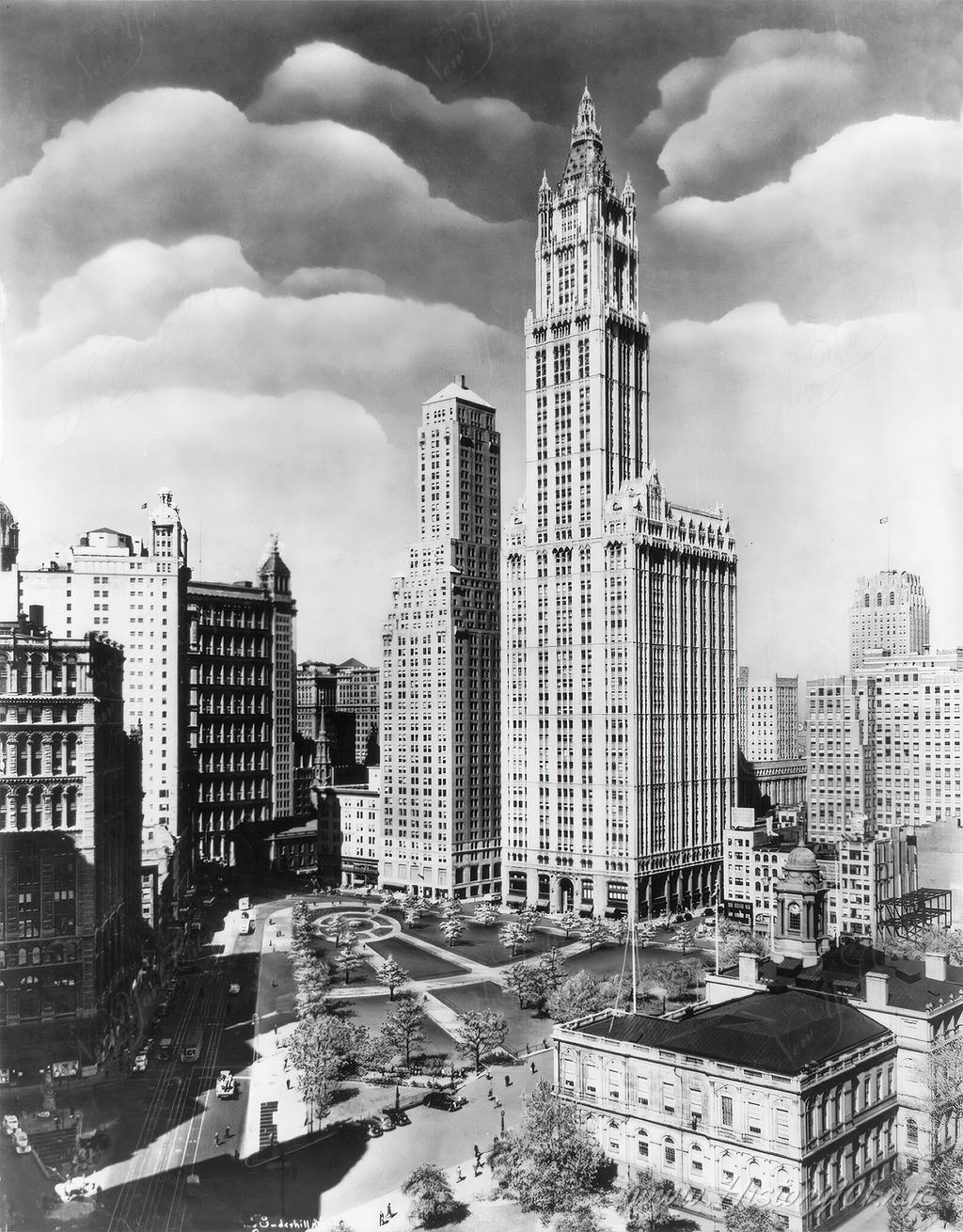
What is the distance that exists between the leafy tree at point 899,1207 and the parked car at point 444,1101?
1920cm

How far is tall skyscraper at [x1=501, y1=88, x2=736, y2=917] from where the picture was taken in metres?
103

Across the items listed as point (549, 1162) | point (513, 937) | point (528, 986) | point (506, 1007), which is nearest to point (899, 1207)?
point (549, 1162)

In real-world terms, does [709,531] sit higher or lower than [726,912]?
higher

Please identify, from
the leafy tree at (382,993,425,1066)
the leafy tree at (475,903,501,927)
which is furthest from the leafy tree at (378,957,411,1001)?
the leafy tree at (475,903,501,927)

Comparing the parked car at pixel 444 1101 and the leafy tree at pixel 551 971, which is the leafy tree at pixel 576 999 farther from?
the parked car at pixel 444 1101

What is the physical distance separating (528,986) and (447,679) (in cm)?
4803

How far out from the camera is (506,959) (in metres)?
84.4

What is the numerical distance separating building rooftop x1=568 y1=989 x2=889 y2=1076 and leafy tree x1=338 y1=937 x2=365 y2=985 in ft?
104

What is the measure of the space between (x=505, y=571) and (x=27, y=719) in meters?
61.3

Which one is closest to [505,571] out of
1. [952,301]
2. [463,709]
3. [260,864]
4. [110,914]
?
[463,709]

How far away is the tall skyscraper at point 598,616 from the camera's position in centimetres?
10338

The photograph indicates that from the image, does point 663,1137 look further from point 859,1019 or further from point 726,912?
point 726,912

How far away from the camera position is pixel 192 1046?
60.5 metres

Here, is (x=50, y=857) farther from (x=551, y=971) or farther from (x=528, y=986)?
(x=551, y=971)
